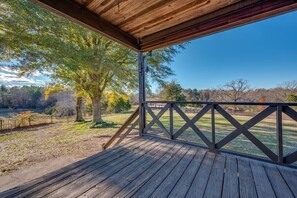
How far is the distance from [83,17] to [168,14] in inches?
52.1

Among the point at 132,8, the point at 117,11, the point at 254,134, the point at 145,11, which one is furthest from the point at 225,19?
the point at 254,134

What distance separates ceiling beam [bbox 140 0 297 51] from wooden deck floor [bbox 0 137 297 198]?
2.12 m

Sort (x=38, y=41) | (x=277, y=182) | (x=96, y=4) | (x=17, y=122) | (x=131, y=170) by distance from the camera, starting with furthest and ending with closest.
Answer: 1. (x=17, y=122)
2. (x=38, y=41)
3. (x=96, y=4)
4. (x=131, y=170)
5. (x=277, y=182)

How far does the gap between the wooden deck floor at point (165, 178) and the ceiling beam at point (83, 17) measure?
2.09 meters

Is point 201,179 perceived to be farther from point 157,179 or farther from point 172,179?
point 157,179

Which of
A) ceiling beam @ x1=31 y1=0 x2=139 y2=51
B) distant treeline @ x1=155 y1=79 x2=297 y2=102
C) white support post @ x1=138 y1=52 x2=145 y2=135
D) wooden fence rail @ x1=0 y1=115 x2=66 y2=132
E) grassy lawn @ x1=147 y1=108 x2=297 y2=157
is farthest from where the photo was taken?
distant treeline @ x1=155 y1=79 x2=297 y2=102

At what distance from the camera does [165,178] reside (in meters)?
1.72

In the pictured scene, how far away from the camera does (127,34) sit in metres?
3.09

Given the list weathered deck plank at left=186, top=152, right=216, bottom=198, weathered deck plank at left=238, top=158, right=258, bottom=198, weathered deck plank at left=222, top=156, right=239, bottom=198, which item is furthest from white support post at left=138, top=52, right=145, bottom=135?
weathered deck plank at left=238, top=158, right=258, bottom=198

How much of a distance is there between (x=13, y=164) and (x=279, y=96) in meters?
16.1

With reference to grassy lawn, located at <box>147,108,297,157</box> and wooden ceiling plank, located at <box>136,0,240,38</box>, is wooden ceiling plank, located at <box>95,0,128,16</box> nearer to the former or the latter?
wooden ceiling plank, located at <box>136,0,240,38</box>

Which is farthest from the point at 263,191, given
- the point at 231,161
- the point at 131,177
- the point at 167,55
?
the point at 167,55

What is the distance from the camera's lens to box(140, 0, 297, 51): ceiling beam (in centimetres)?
190

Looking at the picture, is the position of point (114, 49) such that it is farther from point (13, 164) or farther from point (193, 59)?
point (193, 59)
